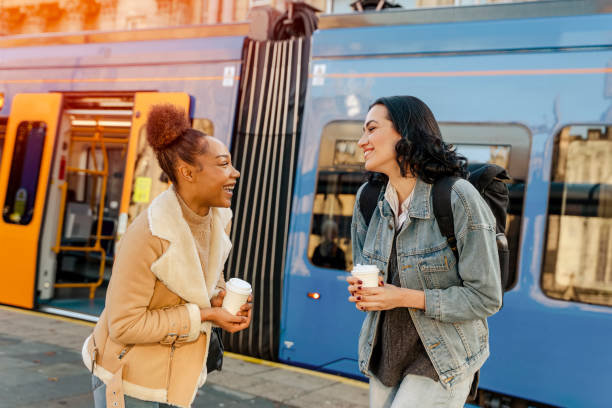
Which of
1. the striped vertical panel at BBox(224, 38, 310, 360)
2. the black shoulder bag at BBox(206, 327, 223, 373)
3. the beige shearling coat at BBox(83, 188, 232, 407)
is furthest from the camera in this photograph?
the striped vertical panel at BBox(224, 38, 310, 360)

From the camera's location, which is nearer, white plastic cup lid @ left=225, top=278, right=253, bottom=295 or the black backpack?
white plastic cup lid @ left=225, top=278, right=253, bottom=295

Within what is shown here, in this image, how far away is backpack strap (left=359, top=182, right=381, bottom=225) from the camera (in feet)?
7.64

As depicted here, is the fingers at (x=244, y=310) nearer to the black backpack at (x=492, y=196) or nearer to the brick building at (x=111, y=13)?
the black backpack at (x=492, y=196)

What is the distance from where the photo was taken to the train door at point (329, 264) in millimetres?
4668

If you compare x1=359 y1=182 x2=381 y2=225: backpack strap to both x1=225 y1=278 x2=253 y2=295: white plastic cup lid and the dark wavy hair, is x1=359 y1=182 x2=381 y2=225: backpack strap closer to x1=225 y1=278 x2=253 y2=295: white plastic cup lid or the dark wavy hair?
the dark wavy hair

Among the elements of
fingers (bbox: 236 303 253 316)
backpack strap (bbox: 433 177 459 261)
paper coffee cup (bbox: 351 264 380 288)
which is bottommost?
fingers (bbox: 236 303 253 316)

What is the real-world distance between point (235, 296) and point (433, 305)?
0.66 metres

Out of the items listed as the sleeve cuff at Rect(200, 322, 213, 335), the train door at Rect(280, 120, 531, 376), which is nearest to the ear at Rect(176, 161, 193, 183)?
the sleeve cuff at Rect(200, 322, 213, 335)

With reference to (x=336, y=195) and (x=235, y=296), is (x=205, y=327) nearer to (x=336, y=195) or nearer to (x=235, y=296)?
(x=235, y=296)

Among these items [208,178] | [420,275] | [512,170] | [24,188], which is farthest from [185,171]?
[24,188]

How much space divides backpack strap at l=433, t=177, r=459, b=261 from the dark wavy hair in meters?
0.07

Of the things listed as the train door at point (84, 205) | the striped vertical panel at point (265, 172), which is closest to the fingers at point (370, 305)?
the train door at point (84, 205)

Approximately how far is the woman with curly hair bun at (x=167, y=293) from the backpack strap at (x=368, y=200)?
540 millimetres

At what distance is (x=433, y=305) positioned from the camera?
197 cm
